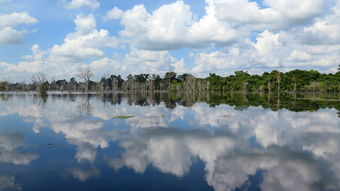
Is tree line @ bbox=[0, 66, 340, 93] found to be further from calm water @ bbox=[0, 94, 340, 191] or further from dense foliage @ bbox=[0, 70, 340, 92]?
calm water @ bbox=[0, 94, 340, 191]

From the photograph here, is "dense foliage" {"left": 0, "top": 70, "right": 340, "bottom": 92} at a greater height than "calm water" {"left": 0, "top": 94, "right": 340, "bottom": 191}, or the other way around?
"dense foliage" {"left": 0, "top": 70, "right": 340, "bottom": 92}

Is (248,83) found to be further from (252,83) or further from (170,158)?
(170,158)

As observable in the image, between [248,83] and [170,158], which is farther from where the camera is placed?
[248,83]

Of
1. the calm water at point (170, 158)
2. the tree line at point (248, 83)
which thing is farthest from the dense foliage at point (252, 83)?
the calm water at point (170, 158)

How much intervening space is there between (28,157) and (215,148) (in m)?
10.2

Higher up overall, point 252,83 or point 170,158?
point 252,83

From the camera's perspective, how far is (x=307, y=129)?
70.8 ft

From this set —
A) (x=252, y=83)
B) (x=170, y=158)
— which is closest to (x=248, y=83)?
(x=252, y=83)

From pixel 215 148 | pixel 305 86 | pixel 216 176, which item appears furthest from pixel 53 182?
pixel 305 86

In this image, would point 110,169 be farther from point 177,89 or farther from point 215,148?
point 177,89

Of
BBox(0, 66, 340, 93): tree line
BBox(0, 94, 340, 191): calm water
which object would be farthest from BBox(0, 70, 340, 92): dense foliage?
BBox(0, 94, 340, 191): calm water

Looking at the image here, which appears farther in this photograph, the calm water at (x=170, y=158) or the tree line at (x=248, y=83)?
the tree line at (x=248, y=83)

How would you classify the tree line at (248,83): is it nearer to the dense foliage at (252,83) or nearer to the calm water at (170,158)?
the dense foliage at (252,83)

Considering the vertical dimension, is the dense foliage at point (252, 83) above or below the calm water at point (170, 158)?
above
